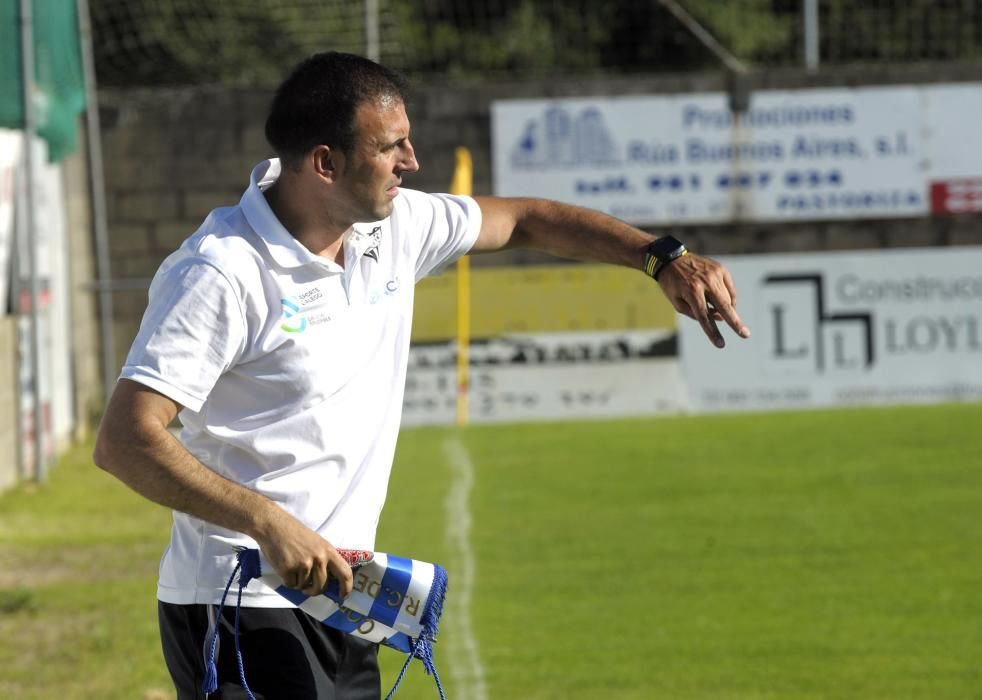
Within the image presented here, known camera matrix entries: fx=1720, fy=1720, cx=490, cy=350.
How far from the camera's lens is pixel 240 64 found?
2378 cm

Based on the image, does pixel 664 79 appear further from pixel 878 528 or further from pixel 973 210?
pixel 878 528

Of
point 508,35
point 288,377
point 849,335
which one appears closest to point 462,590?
point 288,377

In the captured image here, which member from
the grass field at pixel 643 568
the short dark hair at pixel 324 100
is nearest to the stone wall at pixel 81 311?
the grass field at pixel 643 568

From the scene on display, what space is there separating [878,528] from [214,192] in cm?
872

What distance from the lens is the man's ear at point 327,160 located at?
351 cm

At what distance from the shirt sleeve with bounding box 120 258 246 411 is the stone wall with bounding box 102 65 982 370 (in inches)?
503

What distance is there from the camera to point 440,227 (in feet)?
13.3

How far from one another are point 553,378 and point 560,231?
1177 cm

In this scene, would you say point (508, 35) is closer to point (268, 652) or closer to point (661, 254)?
point (661, 254)

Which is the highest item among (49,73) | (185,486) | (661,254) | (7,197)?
(49,73)

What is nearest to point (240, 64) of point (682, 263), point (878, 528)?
point (878, 528)

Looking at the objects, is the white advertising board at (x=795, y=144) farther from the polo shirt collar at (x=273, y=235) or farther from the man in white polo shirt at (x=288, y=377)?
the polo shirt collar at (x=273, y=235)

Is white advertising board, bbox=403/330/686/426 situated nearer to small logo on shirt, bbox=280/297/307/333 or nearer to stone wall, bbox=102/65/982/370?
stone wall, bbox=102/65/982/370

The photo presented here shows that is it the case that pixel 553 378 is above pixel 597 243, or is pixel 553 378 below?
below
